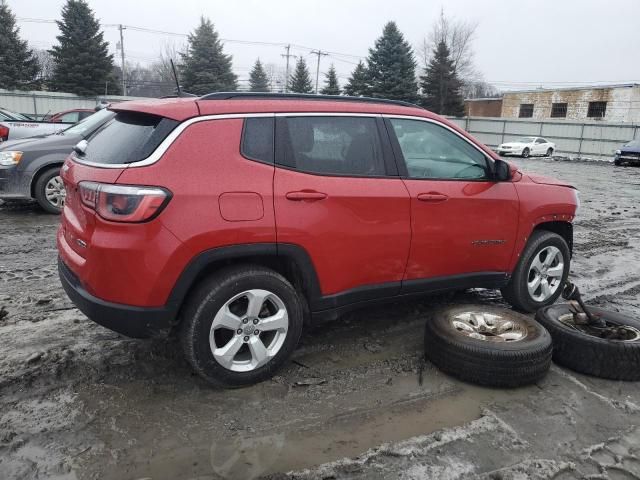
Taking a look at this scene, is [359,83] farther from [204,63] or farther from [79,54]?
[79,54]

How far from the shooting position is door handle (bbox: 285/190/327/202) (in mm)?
3139

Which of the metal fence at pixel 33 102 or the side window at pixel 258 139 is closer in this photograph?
the side window at pixel 258 139

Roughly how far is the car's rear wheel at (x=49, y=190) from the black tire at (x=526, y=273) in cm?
650

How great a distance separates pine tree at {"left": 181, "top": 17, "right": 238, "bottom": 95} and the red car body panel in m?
36.6

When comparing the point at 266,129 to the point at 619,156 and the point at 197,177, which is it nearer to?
the point at 197,177

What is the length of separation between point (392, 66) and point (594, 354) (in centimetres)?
4170

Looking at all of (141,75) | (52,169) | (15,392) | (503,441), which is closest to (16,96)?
(52,169)

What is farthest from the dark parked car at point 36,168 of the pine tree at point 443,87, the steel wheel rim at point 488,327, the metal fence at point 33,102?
the pine tree at point 443,87

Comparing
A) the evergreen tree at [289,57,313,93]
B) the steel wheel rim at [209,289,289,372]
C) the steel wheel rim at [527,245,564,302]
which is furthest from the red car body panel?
the evergreen tree at [289,57,313,93]

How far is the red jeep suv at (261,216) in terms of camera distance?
2.84 m

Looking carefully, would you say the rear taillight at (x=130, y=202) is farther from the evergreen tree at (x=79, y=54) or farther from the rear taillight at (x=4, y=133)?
the evergreen tree at (x=79, y=54)

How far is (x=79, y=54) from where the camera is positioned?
120 feet

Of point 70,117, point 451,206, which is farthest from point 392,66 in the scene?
point 451,206

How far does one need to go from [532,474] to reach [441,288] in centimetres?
167
